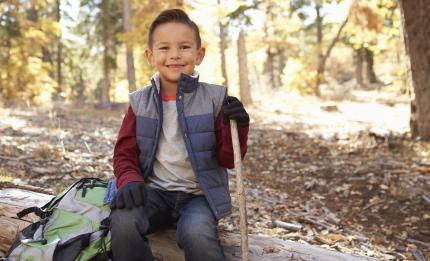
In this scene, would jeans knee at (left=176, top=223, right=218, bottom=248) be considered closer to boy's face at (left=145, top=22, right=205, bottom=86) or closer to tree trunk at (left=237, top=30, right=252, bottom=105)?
boy's face at (left=145, top=22, right=205, bottom=86)

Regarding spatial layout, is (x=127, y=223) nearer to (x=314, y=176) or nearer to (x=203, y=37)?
(x=314, y=176)

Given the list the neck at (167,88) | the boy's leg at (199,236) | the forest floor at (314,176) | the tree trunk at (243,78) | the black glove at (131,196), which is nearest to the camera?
the boy's leg at (199,236)

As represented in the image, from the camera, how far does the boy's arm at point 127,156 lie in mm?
2730

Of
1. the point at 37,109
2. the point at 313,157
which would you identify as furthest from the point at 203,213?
the point at 37,109

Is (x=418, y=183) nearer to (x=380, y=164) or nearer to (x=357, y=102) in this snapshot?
(x=380, y=164)

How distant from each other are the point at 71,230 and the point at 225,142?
45.3 inches

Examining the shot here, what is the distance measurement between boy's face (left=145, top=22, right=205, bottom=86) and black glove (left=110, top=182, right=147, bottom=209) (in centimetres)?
83

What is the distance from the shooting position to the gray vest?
9.24 ft

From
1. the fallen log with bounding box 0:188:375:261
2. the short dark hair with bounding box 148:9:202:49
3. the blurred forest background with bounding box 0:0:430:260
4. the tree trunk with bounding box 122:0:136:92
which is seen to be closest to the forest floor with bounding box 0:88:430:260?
the blurred forest background with bounding box 0:0:430:260

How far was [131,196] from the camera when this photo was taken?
257 centimetres

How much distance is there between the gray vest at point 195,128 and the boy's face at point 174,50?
0.11 metres

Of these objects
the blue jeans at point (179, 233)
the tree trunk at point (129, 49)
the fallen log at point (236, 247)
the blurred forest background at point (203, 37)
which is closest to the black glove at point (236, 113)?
the blue jeans at point (179, 233)

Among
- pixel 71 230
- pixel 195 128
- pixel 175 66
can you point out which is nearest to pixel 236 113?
pixel 195 128

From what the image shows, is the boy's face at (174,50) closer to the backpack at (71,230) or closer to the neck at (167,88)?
the neck at (167,88)
